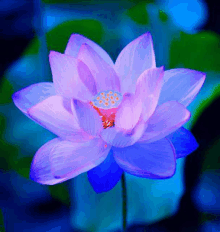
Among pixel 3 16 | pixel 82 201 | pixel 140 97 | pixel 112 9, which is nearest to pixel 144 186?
pixel 82 201

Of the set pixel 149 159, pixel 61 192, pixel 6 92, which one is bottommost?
pixel 61 192

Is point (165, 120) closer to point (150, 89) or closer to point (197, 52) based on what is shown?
point (150, 89)

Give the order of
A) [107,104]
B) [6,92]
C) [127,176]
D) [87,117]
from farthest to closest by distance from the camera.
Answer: [6,92]
[127,176]
[107,104]
[87,117]

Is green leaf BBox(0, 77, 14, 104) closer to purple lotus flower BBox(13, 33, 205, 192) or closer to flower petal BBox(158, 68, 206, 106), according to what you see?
purple lotus flower BBox(13, 33, 205, 192)

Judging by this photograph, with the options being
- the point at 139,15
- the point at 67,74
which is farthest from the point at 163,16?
the point at 67,74

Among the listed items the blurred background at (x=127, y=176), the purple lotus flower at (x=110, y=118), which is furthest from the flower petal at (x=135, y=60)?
the blurred background at (x=127, y=176)

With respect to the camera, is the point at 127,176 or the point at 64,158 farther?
the point at 127,176

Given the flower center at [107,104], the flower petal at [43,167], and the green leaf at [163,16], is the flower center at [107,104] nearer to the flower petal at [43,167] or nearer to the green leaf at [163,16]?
the flower petal at [43,167]

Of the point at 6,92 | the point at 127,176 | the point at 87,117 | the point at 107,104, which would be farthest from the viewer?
the point at 6,92
